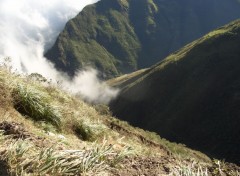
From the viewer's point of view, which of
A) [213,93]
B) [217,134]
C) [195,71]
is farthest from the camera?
[195,71]

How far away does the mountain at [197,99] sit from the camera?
2751 inches

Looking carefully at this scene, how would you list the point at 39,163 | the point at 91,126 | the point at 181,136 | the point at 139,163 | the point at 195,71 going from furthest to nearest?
the point at 195,71, the point at 181,136, the point at 91,126, the point at 139,163, the point at 39,163

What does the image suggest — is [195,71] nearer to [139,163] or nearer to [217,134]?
[217,134]

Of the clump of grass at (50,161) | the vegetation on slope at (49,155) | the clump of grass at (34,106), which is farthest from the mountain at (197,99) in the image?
the clump of grass at (50,161)

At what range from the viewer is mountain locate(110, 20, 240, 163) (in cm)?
6988

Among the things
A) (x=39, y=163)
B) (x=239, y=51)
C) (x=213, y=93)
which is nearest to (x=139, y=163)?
(x=39, y=163)

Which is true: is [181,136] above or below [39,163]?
above

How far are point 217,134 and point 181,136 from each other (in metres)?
7.97

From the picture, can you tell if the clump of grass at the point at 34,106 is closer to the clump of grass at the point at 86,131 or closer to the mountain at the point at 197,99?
the clump of grass at the point at 86,131

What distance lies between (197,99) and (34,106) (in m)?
74.7

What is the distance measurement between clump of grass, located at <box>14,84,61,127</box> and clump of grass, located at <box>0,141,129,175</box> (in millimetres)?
4972

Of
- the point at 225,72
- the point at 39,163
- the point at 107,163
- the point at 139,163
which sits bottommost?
the point at 39,163

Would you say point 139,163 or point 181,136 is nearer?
point 139,163

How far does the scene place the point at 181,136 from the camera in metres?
75.2
